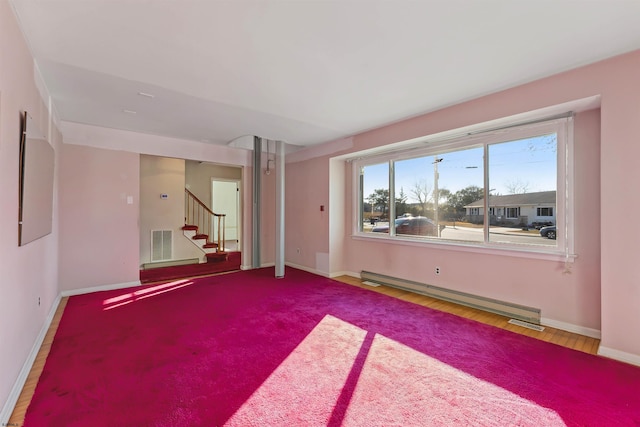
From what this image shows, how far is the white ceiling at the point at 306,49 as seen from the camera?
1.96 metres

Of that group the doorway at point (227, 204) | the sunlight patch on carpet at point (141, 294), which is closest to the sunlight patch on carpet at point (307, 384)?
the sunlight patch on carpet at point (141, 294)

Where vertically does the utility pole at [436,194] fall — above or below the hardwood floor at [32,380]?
above

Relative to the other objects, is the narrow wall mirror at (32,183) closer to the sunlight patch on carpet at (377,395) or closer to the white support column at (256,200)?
the sunlight patch on carpet at (377,395)

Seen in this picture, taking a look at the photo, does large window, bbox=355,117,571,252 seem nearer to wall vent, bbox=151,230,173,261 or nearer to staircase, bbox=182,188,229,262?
staircase, bbox=182,188,229,262

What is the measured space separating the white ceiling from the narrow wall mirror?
77 centimetres

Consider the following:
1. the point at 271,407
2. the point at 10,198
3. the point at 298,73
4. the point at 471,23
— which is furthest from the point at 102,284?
the point at 471,23

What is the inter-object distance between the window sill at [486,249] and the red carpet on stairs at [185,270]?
11.5 feet

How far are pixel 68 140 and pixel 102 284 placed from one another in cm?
233

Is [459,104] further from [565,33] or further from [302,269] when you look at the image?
[302,269]

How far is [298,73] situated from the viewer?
9.32ft

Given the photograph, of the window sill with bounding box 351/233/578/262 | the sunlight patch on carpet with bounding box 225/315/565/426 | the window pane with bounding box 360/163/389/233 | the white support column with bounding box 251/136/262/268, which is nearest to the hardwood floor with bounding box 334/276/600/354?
the window sill with bounding box 351/233/578/262

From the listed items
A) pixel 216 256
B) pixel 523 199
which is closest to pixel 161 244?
pixel 216 256

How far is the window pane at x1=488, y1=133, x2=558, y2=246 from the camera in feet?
10.7

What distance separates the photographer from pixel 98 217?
4.59 metres
